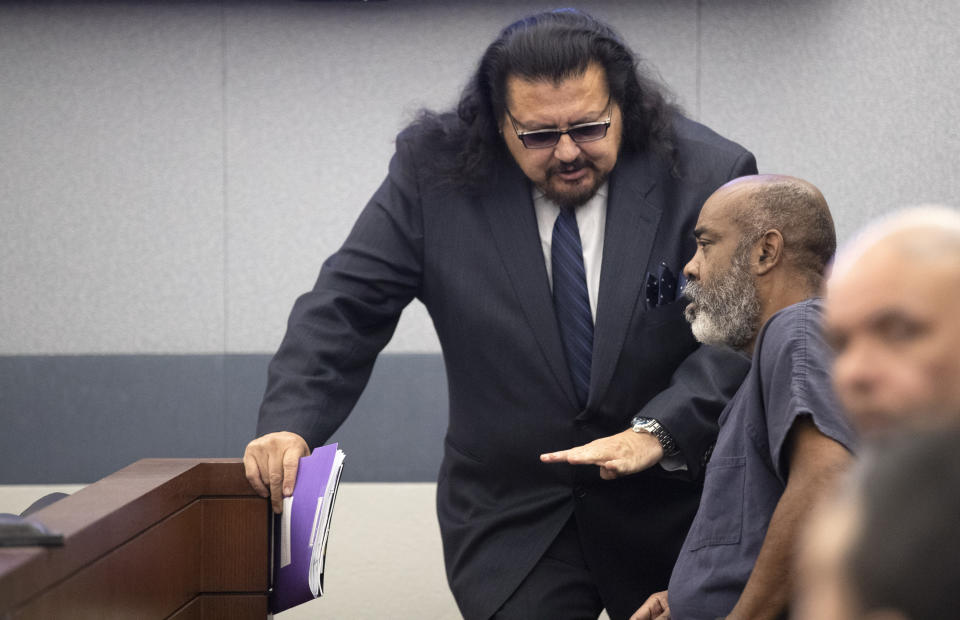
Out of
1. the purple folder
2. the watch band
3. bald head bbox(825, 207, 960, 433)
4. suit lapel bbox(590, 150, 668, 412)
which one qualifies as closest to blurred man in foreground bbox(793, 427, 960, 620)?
bald head bbox(825, 207, 960, 433)

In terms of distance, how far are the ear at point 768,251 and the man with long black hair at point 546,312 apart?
13.3 inches

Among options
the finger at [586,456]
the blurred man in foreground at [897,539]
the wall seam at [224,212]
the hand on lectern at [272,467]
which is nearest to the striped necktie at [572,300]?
the finger at [586,456]

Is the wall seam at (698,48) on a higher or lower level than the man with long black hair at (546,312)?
higher

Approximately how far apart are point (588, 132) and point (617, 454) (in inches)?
25.0

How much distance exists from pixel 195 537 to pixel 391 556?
2.60m

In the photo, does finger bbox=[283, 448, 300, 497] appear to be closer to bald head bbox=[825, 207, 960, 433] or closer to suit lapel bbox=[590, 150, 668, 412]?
suit lapel bbox=[590, 150, 668, 412]

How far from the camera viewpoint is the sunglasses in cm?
192

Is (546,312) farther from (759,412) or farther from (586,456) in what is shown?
(759,412)

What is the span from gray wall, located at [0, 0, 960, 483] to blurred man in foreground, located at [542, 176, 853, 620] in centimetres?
326

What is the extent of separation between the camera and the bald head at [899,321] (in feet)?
1.74

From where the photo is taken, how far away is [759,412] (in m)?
1.33

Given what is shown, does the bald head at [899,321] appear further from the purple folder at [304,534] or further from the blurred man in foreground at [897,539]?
the purple folder at [304,534]

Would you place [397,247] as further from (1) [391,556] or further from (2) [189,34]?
(2) [189,34]

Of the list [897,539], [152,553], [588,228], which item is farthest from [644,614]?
[897,539]
